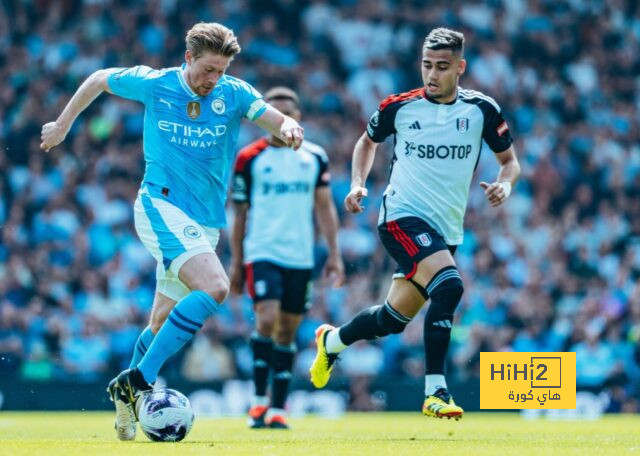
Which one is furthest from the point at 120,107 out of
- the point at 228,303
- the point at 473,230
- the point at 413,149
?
the point at 413,149

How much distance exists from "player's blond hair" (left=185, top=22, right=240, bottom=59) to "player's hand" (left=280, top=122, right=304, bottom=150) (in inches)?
25.7

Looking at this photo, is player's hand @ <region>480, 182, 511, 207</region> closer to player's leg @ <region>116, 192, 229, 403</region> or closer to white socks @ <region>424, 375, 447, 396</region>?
white socks @ <region>424, 375, 447, 396</region>

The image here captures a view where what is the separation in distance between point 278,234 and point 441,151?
273cm

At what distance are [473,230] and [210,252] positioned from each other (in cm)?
1066

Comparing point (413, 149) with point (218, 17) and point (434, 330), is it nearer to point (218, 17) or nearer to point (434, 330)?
point (434, 330)

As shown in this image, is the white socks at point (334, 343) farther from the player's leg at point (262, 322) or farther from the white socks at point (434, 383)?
the player's leg at point (262, 322)

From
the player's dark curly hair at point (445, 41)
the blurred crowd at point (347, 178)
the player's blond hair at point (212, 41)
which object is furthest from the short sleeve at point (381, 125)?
the blurred crowd at point (347, 178)

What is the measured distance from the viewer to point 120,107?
1989 centimetres

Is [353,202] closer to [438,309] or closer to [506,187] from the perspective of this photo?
[438,309]

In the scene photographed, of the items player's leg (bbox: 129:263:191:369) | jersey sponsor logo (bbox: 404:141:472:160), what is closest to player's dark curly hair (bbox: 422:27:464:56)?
jersey sponsor logo (bbox: 404:141:472:160)

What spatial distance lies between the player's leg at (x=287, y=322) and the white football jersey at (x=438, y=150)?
240 centimetres

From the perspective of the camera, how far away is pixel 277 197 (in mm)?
11719

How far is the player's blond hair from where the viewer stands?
8539mm

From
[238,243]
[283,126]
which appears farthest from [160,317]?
[238,243]
